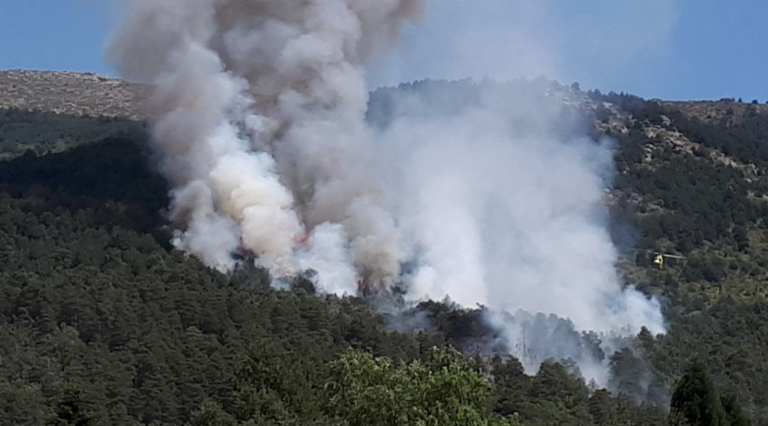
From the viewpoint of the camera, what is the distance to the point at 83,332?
3285 inches

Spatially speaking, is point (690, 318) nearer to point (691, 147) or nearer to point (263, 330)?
point (263, 330)

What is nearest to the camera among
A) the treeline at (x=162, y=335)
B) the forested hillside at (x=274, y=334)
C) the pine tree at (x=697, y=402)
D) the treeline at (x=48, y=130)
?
the forested hillside at (x=274, y=334)

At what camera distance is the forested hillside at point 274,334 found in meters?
46.3

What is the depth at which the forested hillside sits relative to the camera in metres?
46.3

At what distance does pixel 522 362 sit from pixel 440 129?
5479cm

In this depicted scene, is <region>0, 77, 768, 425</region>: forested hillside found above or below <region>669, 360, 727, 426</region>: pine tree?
above

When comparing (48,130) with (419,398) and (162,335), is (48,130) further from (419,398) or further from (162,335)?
(419,398)

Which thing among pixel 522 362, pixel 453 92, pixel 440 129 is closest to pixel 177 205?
pixel 522 362

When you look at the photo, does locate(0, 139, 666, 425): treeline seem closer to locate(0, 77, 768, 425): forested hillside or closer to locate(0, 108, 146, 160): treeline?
locate(0, 77, 768, 425): forested hillside

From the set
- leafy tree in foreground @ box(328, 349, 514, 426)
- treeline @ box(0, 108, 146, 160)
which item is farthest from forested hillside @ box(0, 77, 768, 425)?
treeline @ box(0, 108, 146, 160)

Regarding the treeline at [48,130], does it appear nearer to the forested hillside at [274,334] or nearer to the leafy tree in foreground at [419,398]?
the forested hillside at [274,334]

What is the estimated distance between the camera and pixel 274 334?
275 ft

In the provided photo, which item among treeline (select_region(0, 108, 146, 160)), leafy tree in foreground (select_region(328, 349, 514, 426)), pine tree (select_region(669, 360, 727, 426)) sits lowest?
leafy tree in foreground (select_region(328, 349, 514, 426))

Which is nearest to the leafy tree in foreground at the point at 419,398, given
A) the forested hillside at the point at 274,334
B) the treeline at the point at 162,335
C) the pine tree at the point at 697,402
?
the forested hillside at the point at 274,334
